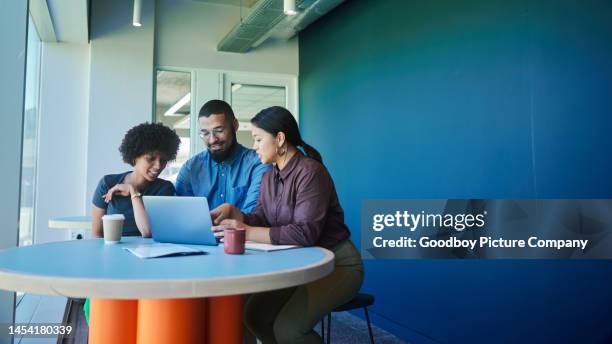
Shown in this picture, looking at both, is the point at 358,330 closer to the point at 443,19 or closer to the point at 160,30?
the point at 443,19

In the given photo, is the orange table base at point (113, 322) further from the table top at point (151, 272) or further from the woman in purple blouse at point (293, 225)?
the woman in purple blouse at point (293, 225)

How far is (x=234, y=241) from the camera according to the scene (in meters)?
1.58

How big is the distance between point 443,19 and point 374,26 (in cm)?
98

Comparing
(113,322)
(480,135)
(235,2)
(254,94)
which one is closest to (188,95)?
(254,94)

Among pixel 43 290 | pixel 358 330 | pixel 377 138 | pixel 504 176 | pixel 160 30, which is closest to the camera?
pixel 43 290

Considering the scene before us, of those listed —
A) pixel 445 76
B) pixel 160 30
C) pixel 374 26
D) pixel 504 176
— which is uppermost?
pixel 160 30

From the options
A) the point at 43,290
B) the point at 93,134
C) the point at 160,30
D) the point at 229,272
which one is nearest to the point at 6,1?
the point at 43,290

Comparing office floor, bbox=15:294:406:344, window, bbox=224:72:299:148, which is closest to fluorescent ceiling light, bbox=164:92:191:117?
window, bbox=224:72:299:148

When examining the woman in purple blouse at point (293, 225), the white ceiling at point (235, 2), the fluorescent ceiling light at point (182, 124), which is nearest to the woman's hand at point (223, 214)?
the woman in purple blouse at point (293, 225)

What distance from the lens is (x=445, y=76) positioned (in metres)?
3.39

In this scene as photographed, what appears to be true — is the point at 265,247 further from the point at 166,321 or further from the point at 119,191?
the point at 119,191

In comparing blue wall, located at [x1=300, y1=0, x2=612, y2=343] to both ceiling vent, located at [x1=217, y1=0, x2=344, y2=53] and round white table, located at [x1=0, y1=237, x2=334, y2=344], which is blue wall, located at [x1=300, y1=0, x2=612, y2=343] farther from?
round white table, located at [x1=0, y1=237, x2=334, y2=344]

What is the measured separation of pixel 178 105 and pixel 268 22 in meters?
1.61

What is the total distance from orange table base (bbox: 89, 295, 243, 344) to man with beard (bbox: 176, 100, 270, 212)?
0.96 metres
